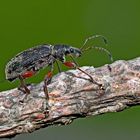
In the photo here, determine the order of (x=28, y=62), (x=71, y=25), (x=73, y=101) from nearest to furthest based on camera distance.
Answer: (x=73, y=101) < (x=28, y=62) < (x=71, y=25)

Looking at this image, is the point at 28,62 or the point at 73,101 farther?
the point at 28,62

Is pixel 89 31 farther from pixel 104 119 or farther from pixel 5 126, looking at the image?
pixel 5 126

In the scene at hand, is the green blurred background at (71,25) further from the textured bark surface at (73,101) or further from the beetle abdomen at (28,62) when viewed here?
the textured bark surface at (73,101)

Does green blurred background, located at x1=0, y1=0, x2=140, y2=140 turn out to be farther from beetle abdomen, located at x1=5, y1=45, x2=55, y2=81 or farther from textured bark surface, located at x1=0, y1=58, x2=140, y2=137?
textured bark surface, located at x1=0, y1=58, x2=140, y2=137

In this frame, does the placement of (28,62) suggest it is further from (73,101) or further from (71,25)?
(71,25)

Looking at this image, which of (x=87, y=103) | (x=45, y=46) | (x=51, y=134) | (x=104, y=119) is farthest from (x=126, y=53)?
(x=87, y=103)

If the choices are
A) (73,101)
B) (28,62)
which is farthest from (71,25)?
(73,101)

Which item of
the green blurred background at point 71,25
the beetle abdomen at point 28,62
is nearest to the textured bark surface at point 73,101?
the beetle abdomen at point 28,62
